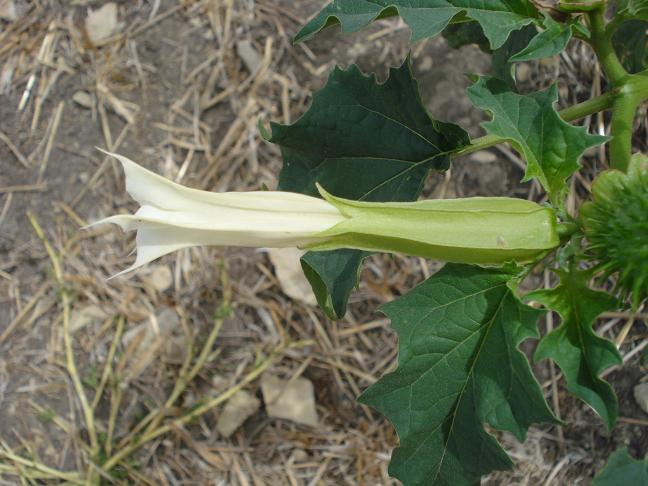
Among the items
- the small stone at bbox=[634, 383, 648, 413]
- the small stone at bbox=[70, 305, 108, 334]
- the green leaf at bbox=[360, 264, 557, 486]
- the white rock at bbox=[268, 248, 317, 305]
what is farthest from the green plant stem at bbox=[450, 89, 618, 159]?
the small stone at bbox=[70, 305, 108, 334]

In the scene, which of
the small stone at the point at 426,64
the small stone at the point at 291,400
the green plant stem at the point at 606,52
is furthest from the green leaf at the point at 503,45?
the small stone at the point at 291,400

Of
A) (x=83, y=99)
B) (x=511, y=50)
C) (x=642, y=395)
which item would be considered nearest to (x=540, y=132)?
(x=511, y=50)

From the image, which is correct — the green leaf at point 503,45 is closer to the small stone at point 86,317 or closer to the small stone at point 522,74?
the small stone at point 522,74

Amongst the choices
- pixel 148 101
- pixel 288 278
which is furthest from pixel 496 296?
pixel 148 101

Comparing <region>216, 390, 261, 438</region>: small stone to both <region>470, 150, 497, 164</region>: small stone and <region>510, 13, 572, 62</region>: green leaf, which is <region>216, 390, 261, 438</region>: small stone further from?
<region>510, 13, 572, 62</region>: green leaf

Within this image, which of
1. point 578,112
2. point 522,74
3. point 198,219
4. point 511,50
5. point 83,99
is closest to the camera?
point 198,219

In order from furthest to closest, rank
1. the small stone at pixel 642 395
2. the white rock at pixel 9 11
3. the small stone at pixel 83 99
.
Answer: the white rock at pixel 9 11 < the small stone at pixel 83 99 < the small stone at pixel 642 395

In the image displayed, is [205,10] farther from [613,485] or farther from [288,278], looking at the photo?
[613,485]

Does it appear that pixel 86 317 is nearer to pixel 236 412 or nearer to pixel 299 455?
pixel 236 412
